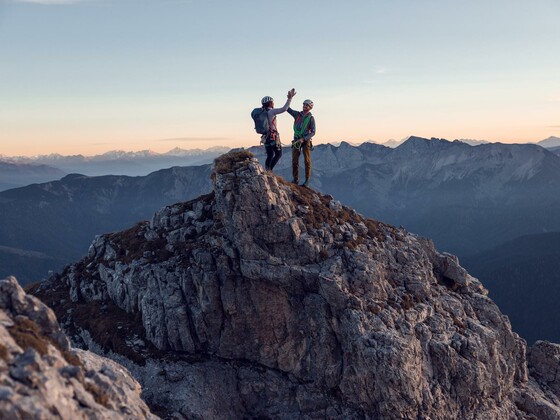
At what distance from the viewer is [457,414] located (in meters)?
51.2

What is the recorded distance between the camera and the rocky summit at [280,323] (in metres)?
48.3

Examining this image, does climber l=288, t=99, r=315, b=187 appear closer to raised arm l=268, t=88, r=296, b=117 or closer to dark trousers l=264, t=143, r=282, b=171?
dark trousers l=264, t=143, r=282, b=171

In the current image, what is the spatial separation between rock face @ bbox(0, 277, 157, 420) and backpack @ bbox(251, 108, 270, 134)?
2994cm

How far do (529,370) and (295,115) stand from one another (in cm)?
5003

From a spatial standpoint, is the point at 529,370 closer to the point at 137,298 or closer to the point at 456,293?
the point at 456,293

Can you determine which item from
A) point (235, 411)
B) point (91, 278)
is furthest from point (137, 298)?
point (235, 411)

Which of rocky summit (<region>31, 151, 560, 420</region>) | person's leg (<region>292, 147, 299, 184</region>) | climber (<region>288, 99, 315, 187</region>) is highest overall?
climber (<region>288, 99, 315, 187</region>)

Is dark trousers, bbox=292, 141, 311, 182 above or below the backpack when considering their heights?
below

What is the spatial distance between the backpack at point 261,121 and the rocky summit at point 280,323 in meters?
3.93

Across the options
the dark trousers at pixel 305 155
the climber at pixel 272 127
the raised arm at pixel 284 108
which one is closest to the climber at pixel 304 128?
the dark trousers at pixel 305 155

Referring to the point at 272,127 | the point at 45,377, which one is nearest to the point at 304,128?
the point at 272,127

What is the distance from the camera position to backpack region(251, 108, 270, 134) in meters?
52.2

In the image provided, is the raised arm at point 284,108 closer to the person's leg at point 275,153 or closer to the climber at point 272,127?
the climber at point 272,127

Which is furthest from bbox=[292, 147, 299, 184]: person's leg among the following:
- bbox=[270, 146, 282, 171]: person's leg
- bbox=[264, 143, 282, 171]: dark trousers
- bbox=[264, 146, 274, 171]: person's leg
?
bbox=[264, 146, 274, 171]: person's leg
